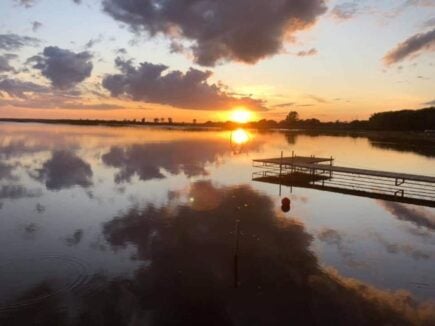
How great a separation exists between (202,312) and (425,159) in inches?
3408

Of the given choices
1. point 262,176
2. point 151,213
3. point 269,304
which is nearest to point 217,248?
point 269,304

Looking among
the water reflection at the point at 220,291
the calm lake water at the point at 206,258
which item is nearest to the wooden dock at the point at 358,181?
the calm lake water at the point at 206,258

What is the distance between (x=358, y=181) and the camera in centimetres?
5997

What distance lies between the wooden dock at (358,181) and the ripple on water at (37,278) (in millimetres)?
35233

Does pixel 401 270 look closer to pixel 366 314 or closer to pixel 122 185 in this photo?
pixel 366 314

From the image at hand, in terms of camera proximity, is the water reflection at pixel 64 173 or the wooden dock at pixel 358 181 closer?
the water reflection at pixel 64 173

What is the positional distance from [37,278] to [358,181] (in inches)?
1930

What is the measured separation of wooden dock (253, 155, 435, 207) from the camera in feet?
159

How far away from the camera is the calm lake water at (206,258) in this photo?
60.0 feet

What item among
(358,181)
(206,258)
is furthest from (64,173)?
(358,181)

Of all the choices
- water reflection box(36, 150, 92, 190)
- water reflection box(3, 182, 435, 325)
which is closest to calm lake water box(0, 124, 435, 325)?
water reflection box(3, 182, 435, 325)

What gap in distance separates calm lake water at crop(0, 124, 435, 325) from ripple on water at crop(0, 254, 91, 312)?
0.08 meters

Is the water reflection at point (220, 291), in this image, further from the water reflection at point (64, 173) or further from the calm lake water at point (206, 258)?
the water reflection at point (64, 173)

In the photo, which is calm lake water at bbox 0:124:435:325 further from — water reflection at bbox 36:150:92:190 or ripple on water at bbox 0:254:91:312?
water reflection at bbox 36:150:92:190
